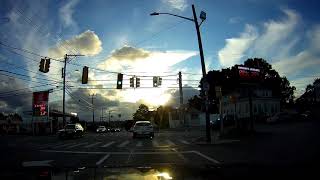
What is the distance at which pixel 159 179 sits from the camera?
27.8 feet

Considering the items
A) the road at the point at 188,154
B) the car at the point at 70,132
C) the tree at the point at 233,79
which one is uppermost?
the tree at the point at 233,79

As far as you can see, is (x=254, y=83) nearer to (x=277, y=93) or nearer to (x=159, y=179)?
(x=159, y=179)

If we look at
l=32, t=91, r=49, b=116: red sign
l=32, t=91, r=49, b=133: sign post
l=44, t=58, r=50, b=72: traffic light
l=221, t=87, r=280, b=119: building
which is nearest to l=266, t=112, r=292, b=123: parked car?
l=221, t=87, r=280, b=119: building

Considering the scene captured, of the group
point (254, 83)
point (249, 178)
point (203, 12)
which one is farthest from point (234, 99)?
point (249, 178)

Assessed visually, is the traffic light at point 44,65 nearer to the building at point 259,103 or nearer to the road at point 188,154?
the road at point 188,154

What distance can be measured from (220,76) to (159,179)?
109m

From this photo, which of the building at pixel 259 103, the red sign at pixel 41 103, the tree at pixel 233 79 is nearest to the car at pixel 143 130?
the red sign at pixel 41 103

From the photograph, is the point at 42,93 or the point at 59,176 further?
the point at 42,93

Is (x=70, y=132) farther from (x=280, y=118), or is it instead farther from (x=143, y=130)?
(x=280, y=118)

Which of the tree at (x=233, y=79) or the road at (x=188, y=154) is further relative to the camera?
the tree at (x=233, y=79)

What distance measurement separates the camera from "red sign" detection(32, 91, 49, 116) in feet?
238

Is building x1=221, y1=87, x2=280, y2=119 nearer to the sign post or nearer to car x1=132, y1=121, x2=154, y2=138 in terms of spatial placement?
the sign post

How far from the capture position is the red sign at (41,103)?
72.7 meters

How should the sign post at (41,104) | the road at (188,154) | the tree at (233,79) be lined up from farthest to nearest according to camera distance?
1. the tree at (233,79)
2. the sign post at (41,104)
3. the road at (188,154)
